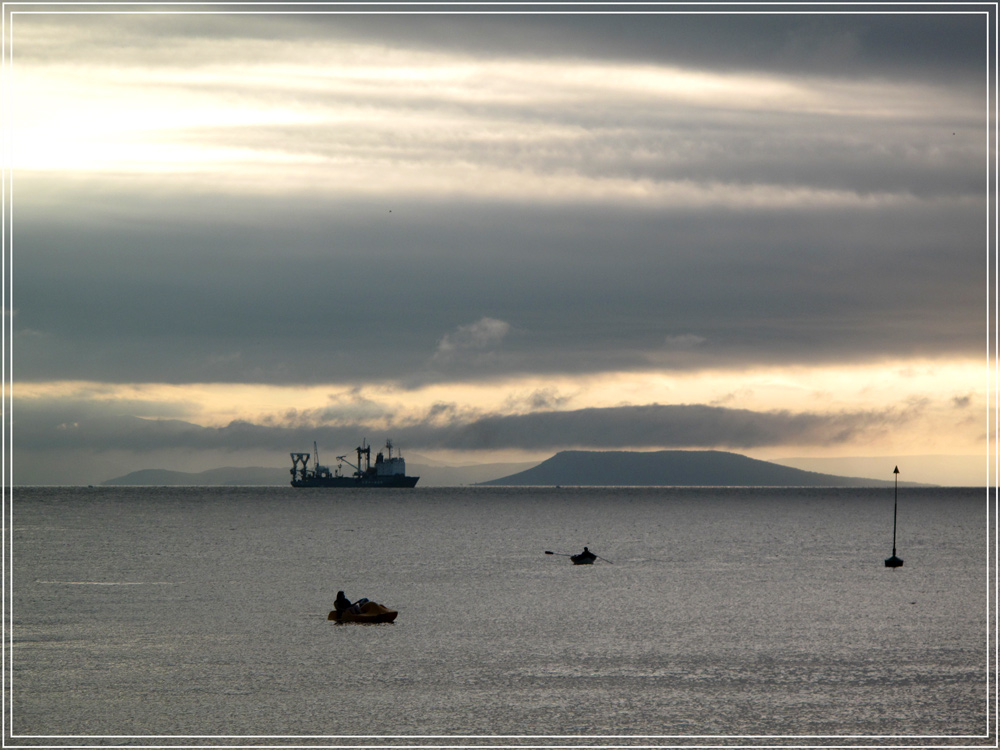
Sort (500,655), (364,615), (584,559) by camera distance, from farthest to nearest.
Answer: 1. (584,559)
2. (364,615)
3. (500,655)

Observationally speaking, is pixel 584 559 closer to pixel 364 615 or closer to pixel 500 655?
pixel 364 615

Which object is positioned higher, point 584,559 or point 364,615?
point 584,559

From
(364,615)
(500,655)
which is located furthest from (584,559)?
(500,655)

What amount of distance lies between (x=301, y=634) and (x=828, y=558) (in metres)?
86.8

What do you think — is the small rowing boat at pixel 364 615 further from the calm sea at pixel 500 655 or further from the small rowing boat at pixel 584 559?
the small rowing boat at pixel 584 559

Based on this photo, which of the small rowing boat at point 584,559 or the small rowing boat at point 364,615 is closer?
the small rowing boat at point 364,615

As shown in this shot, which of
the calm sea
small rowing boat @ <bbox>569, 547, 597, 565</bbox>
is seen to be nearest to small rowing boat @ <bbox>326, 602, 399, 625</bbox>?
the calm sea

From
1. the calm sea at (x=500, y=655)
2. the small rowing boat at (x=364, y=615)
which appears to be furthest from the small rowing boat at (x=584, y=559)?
the small rowing boat at (x=364, y=615)

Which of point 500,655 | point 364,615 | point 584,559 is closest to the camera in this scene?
point 500,655

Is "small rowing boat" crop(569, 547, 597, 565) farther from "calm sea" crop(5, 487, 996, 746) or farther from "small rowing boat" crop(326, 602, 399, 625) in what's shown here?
"small rowing boat" crop(326, 602, 399, 625)

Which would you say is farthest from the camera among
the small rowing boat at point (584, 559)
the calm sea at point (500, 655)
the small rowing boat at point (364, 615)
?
the small rowing boat at point (584, 559)

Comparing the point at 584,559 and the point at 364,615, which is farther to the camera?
the point at 584,559

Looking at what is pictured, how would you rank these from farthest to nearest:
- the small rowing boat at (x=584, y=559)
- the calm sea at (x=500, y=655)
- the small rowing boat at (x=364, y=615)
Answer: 1. the small rowing boat at (x=584, y=559)
2. the small rowing boat at (x=364, y=615)
3. the calm sea at (x=500, y=655)

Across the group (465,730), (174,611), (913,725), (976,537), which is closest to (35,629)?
(174,611)
